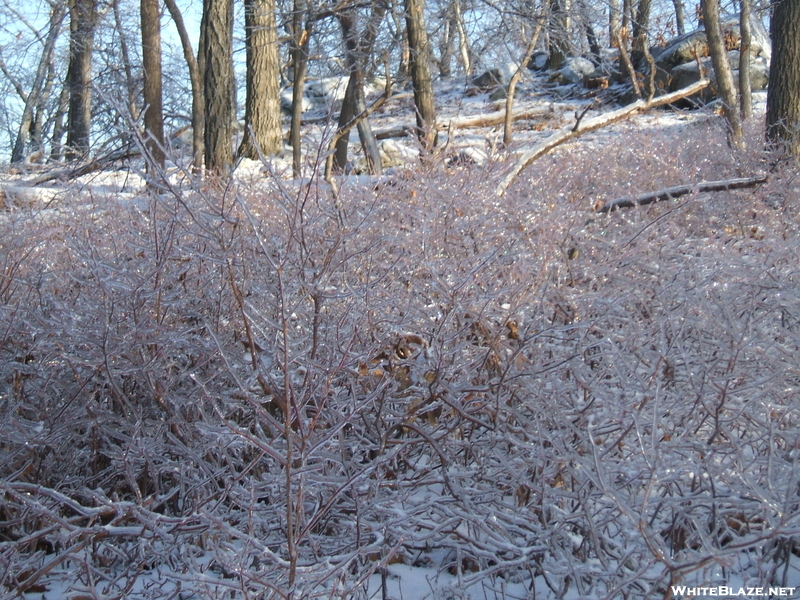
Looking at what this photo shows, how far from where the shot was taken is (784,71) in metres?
7.62

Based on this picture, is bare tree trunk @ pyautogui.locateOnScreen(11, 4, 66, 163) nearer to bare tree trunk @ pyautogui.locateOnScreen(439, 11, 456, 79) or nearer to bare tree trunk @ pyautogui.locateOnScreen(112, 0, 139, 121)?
bare tree trunk @ pyautogui.locateOnScreen(112, 0, 139, 121)

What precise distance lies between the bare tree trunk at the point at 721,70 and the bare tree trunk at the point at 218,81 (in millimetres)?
5952

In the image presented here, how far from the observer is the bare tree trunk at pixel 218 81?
8.77 metres

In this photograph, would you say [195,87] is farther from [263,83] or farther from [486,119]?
[486,119]

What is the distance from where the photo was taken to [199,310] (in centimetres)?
329

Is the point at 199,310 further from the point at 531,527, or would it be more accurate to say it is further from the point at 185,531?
the point at 531,527

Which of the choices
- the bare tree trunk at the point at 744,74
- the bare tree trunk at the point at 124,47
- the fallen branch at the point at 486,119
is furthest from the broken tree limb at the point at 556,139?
the bare tree trunk at the point at 124,47

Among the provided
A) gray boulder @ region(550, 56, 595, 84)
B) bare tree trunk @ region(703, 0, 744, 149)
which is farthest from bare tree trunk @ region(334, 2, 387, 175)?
gray boulder @ region(550, 56, 595, 84)

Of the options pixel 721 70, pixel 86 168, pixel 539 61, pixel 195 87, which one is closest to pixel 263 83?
pixel 195 87

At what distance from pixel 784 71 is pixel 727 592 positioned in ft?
23.8

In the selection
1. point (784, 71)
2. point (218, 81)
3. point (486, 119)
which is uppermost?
point (218, 81)

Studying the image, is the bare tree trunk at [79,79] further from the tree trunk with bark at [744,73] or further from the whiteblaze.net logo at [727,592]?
the whiteblaze.net logo at [727,592]

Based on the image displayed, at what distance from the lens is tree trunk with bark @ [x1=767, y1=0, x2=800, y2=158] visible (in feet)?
24.1

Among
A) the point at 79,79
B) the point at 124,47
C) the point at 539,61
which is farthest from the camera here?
the point at 539,61
